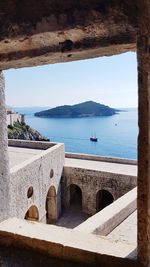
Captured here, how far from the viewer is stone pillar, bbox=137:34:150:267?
236 cm

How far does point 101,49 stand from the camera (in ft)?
8.85

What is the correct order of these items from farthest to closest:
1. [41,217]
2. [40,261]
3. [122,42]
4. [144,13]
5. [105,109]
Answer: [105,109] < [41,217] < [40,261] < [122,42] < [144,13]

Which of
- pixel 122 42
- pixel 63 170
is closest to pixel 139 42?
pixel 122 42

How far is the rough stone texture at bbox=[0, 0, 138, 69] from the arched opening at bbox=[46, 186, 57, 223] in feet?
42.7

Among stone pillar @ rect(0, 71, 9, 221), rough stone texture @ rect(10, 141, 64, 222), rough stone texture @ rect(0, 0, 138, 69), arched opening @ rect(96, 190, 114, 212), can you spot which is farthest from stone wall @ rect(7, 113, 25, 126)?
rough stone texture @ rect(0, 0, 138, 69)

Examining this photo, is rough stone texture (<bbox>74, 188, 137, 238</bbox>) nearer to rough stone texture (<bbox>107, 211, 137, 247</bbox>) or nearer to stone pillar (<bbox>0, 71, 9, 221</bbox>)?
rough stone texture (<bbox>107, 211, 137, 247</bbox>)

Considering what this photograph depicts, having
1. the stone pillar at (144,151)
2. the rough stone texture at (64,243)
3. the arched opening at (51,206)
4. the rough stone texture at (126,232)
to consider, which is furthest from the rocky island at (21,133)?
the stone pillar at (144,151)

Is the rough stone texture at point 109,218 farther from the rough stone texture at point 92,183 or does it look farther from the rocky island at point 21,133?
the rocky island at point 21,133

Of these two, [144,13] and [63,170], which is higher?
[144,13]

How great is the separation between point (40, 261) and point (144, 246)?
1096 millimetres

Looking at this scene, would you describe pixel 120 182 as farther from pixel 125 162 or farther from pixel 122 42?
pixel 122 42

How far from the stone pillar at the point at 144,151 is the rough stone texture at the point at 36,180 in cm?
797

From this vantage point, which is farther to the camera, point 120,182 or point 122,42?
point 120,182

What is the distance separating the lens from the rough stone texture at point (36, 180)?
11.2 metres
